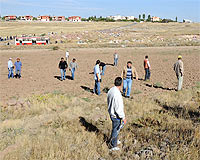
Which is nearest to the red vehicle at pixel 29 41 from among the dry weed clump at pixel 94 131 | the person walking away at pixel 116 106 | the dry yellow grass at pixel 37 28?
the dry yellow grass at pixel 37 28

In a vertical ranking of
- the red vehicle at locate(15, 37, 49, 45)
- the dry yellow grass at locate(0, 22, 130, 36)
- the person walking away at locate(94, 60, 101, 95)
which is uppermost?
the dry yellow grass at locate(0, 22, 130, 36)

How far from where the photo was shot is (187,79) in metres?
15.2

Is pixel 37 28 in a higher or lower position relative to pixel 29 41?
higher

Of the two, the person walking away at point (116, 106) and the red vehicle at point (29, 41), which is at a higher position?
the red vehicle at point (29, 41)

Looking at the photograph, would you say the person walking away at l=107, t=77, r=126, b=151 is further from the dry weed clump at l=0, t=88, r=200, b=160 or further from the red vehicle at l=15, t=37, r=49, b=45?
the red vehicle at l=15, t=37, r=49, b=45

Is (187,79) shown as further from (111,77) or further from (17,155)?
(17,155)

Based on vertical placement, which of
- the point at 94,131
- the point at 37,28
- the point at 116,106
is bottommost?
the point at 94,131

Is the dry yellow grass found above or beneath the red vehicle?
above

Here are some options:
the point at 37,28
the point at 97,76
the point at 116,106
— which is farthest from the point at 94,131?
the point at 37,28

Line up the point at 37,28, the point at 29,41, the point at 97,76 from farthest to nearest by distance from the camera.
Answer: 1. the point at 37,28
2. the point at 29,41
3. the point at 97,76

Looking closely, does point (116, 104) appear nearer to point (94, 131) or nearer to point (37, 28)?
point (94, 131)

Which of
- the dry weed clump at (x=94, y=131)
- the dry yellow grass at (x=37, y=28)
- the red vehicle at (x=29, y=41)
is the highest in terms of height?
the dry yellow grass at (x=37, y=28)

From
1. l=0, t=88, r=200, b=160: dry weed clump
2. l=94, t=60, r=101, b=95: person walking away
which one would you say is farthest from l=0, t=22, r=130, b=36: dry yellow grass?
l=0, t=88, r=200, b=160: dry weed clump

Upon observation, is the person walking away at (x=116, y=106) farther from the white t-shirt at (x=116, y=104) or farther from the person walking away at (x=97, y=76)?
the person walking away at (x=97, y=76)
